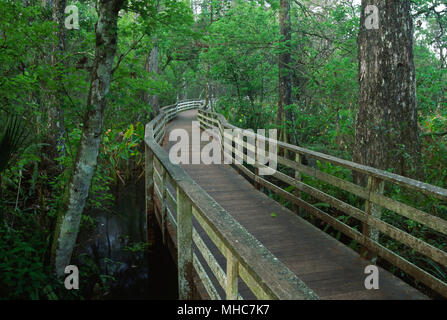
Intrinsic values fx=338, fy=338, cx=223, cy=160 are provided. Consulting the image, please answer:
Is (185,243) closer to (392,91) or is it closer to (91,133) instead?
(91,133)

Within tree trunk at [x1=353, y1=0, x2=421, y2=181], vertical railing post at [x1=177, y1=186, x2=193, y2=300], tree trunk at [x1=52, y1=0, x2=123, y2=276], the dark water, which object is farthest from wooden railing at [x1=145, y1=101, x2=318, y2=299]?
tree trunk at [x1=353, y1=0, x2=421, y2=181]

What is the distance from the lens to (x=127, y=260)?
21.6 feet

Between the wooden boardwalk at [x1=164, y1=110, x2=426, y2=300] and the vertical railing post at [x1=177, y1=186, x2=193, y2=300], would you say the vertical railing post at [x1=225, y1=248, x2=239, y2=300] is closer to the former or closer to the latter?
the vertical railing post at [x1=177, y1=186, x2=193, y2=300]

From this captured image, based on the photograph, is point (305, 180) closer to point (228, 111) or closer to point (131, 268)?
point (131, 268)

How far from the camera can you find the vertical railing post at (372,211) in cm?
378

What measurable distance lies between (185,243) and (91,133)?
2.00 metres

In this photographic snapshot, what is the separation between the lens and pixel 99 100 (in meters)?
4.21

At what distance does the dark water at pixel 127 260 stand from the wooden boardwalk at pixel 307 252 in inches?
65.0

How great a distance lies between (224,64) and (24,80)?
9999 mm

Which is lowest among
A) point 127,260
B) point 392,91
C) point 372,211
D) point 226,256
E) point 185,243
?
point 127,260

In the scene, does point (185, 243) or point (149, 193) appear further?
point (149, 193)

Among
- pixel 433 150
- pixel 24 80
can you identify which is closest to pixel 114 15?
pixel 24 80

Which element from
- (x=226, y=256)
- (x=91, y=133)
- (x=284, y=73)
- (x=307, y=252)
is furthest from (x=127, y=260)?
(x=284, y=73)

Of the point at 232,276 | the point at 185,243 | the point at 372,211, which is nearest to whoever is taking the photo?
the point at 232,276
